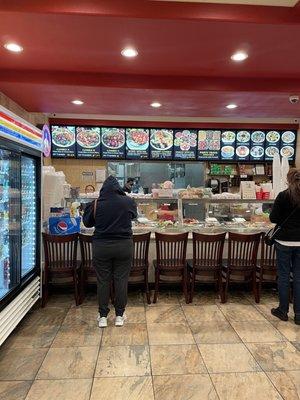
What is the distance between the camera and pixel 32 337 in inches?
138


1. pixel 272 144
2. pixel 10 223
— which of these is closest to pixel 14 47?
pixel 10 223

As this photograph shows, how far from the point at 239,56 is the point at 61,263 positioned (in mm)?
3383

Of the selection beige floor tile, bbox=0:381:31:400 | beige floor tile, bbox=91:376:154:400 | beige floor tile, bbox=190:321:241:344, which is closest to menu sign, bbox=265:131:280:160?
beige floor tile, bbox=190:321:241:344

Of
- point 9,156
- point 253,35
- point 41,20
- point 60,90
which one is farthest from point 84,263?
point 253,35

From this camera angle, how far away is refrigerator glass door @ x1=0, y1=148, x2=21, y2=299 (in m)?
3.40

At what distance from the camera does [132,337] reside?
352 cm

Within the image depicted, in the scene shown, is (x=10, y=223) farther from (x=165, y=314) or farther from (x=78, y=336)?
(x=165, y=314)

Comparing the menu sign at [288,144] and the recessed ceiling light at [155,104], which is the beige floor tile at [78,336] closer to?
the recessed ceiling light at [155,104]

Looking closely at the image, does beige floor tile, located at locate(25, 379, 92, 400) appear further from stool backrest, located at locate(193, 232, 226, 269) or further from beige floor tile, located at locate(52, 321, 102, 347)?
stool backrest, located at locate(193, 232, 226, 269)

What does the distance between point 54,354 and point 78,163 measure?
17.2 ft

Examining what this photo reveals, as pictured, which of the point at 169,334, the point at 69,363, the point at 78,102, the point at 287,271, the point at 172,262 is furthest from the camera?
the point at 78,102

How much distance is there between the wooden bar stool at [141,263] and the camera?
14.5 ft

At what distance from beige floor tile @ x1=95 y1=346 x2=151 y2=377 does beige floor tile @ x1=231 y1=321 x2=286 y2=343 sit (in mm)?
1114

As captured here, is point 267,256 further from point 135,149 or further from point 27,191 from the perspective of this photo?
point 135,149
